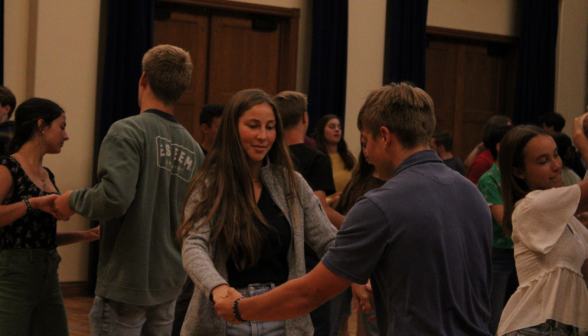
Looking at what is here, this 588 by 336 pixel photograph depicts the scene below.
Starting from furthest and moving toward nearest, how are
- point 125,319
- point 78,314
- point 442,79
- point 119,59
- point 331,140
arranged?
point 442,79 → point 119,59 → point 78,314 → point 331,140 → point 125,319

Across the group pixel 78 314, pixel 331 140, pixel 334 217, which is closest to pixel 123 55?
pixel 331 140

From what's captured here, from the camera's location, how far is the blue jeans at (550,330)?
2656mm

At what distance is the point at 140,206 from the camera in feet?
9.45

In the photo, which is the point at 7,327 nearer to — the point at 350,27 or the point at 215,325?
the point at 215,325

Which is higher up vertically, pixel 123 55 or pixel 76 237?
pixel 123 55

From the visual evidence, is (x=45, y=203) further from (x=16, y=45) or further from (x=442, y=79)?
(x=442, y=79)

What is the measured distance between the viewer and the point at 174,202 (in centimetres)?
302

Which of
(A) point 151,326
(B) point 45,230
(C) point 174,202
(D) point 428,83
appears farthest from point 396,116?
(D) point 428,83

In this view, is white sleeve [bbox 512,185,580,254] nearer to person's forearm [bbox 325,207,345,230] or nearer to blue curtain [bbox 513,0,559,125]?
person's forearm [bbox 325,207,345,230]

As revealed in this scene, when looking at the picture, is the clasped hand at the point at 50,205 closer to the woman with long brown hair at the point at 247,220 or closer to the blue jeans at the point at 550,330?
the woman with long brown hair at the point at 247,220

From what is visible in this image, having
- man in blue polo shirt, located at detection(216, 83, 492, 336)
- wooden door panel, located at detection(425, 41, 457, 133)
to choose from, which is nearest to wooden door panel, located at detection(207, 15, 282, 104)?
wooden door panel, located at detection(425, 41, 457, 133)

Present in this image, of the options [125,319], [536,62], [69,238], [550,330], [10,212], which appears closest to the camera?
[550,330]

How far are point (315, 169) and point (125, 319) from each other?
125 centimetres

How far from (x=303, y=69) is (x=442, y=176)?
5.74 metres
